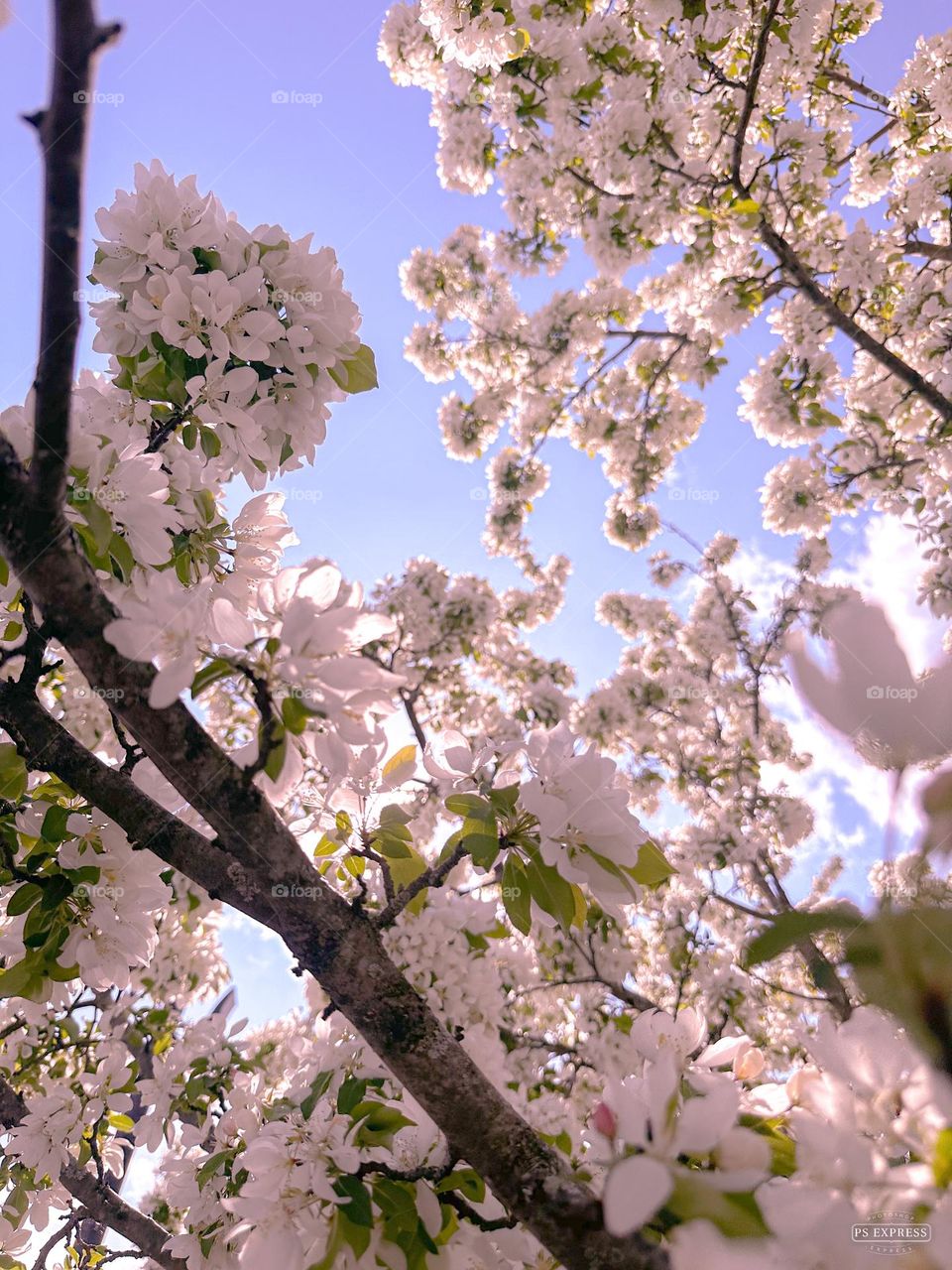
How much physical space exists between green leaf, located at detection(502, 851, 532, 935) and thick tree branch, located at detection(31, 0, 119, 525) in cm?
85

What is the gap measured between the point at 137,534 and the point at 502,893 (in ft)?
3.05

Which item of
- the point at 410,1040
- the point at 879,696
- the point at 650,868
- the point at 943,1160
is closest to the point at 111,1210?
the point at 410,1040

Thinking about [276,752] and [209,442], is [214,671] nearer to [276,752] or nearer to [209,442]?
[276,752]

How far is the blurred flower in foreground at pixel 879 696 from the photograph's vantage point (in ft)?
1.92

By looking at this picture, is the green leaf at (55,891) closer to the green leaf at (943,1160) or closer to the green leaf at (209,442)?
the green leaf at (209,442)

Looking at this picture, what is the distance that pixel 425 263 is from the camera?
7562mm

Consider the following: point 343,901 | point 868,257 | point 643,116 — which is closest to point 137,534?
point 343,901

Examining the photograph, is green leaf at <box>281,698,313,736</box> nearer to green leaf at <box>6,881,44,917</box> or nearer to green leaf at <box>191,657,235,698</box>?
green leaf at <box>191,657,235,698</box>

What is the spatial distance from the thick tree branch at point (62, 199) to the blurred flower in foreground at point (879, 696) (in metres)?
0.76

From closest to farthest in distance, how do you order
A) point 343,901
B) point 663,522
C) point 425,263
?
point 343,901 → point 425,263 → point 663,522

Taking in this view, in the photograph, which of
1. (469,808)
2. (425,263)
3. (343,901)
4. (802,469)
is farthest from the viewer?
(425,263)

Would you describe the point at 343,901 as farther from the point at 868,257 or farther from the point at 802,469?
→ the point at 802,469

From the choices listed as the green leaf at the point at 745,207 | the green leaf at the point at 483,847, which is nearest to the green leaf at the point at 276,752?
the green leaf at the point at 483,847

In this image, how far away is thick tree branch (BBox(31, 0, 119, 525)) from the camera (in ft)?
1.96
